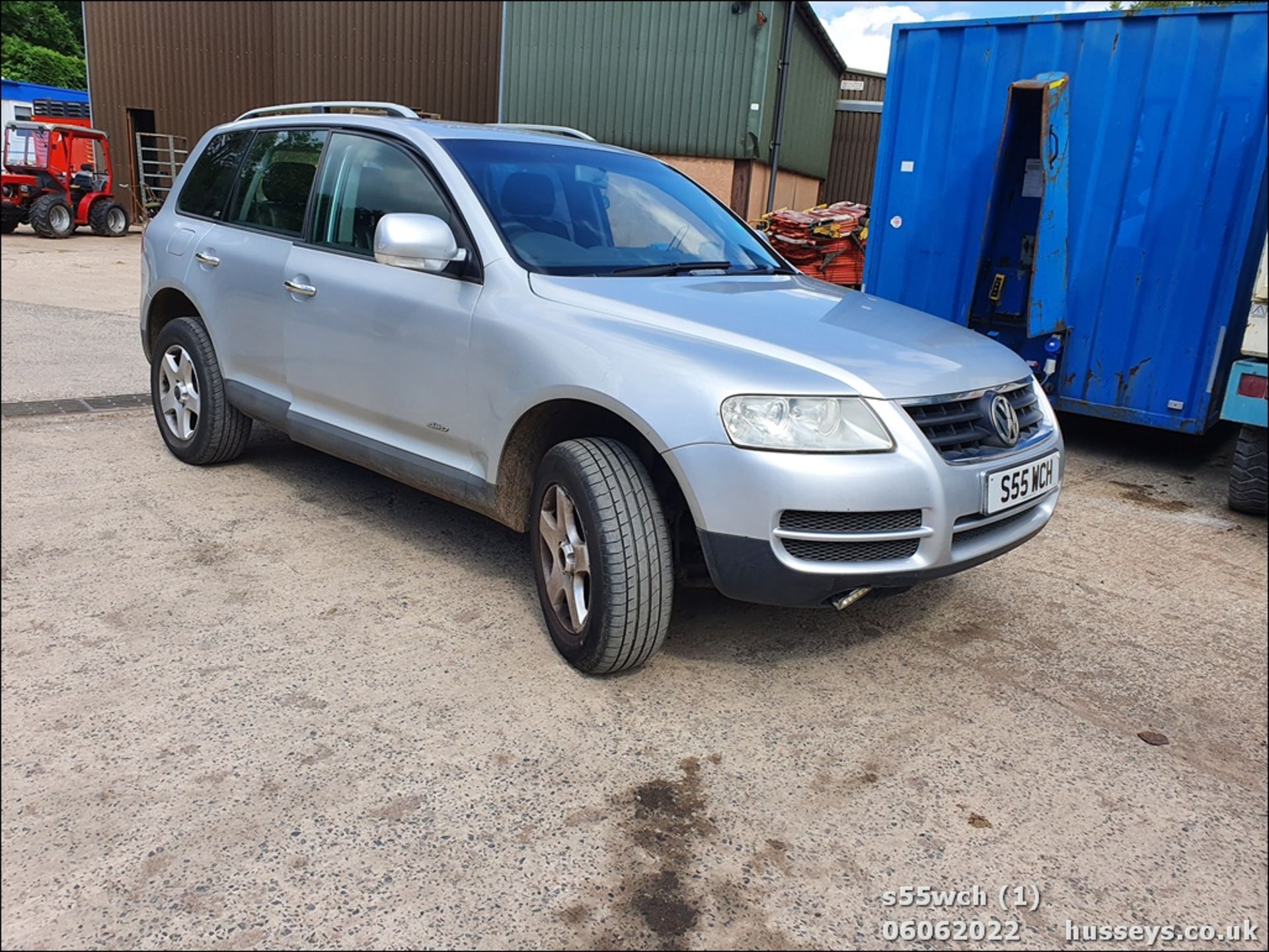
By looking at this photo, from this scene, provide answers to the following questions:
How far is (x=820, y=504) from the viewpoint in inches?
99.7

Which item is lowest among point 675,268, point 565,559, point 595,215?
point 565,559

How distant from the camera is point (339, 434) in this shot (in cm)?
379

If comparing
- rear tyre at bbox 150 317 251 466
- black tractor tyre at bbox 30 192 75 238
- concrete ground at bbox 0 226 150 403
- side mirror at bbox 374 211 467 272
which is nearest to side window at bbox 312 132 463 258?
side mirror at bbox 374 211 467 272

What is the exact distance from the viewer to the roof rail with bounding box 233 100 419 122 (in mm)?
4070

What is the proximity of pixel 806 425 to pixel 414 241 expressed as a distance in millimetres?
1387

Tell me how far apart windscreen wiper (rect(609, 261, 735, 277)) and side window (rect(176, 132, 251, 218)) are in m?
2.27

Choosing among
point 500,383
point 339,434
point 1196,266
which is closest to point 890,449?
point 500,383

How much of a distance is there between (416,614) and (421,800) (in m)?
1.07

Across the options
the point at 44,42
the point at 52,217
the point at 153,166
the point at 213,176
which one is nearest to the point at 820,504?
the point at 213,176

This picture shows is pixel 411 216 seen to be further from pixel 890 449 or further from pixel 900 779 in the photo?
pixel 900 779

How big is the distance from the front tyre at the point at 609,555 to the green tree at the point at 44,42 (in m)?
14.1

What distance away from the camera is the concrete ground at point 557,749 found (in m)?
2.04

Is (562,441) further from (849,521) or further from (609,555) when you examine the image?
(849,521)

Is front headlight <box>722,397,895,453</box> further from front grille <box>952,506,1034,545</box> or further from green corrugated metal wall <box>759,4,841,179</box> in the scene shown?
green corrugated metal wall <box>759,4,841,179</box>
